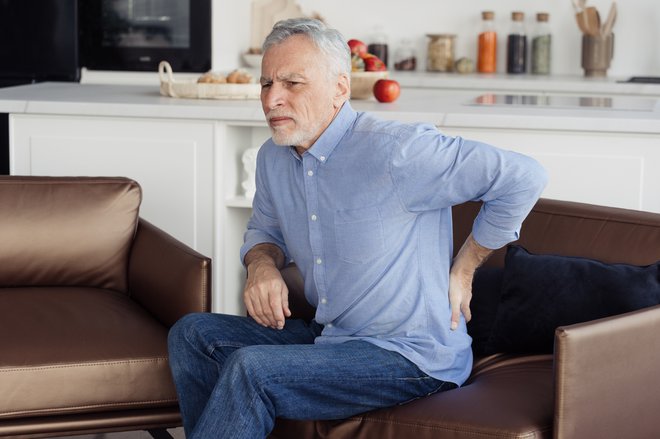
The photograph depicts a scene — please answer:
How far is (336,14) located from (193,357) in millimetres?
4208

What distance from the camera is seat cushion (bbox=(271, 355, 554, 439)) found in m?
2.00

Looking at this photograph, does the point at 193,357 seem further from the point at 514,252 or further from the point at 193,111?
the point at 193,111

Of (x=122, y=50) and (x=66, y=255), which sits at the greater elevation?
(x=122, y=50)

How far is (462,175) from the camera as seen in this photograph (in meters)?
2.13

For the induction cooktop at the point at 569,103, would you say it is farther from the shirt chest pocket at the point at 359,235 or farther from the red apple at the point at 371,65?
the shirt chest pocket at the point at 359,235

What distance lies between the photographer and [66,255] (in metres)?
3.00

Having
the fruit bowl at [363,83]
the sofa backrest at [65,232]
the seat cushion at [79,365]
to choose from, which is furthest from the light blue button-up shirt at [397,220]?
the fruit bowl at [363,83]

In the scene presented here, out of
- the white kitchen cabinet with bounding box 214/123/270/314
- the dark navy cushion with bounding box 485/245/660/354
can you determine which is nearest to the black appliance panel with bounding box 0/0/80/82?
the white kitchen cabinet with bounding box 214/123/270/314

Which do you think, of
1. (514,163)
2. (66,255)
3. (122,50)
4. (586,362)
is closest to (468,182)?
(514,163)

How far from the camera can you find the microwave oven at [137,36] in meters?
5.71

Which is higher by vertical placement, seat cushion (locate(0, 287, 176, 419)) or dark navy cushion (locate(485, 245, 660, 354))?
dark navy cushion (locate(485, 245, 660, 354))

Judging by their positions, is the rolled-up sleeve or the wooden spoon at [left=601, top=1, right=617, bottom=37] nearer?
the rolled-up sleeve

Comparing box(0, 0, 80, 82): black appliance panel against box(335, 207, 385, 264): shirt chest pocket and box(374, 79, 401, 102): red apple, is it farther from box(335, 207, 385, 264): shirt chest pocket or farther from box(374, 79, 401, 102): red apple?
box(335, 207, 385, 264): shirt chest pocket

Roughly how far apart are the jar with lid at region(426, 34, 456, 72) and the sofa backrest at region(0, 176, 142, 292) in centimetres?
323
